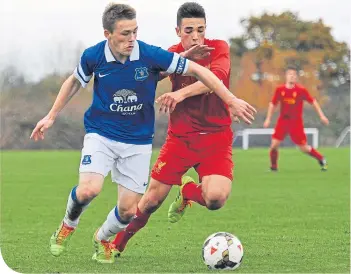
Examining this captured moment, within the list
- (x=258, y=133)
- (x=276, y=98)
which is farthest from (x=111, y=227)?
(x=258, y=133)

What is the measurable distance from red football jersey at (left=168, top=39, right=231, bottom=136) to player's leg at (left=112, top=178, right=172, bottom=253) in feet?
1.80

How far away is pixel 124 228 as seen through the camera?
27.6 ft

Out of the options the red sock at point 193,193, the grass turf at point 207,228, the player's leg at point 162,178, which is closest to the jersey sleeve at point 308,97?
the grass turf at point 207,228

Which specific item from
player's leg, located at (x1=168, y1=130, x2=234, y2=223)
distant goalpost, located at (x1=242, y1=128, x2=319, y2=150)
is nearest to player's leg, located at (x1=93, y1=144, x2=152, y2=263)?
player's leg, located at (x1=168, y1=130, x2=234, y2=223)

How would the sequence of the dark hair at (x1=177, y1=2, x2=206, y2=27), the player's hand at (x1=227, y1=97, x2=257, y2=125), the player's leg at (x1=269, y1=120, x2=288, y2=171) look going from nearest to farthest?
1. the player's hand at (x1=227, y1=97, x2=257, y2=125)
2. the dark hair at (x1=177, y1=2, x2=206, y2=27)
3. the player's leg at (x1=269, y1=120, x2=288, y2=171)

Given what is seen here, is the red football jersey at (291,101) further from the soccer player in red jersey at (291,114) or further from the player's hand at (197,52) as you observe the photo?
the player's hand at (197,52)

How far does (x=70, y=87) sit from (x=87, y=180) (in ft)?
2.78

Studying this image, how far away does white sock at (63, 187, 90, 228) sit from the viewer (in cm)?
799

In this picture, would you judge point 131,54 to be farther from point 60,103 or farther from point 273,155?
point 273,155

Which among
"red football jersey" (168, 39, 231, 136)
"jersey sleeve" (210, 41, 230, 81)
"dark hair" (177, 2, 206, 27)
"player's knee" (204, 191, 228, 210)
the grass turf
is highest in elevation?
"dark hair" (177, 2, 206, 27)

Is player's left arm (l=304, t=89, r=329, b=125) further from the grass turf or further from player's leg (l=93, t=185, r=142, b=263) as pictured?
player's leg (l=93, t=185, r=142, b=263)

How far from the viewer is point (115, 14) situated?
7.85m

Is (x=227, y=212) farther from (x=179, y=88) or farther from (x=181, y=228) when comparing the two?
(x=179, y=88)

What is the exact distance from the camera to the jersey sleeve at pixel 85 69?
7957 millimetres
